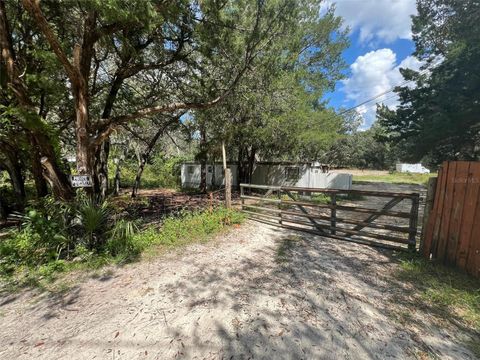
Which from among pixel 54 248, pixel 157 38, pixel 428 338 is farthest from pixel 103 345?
pixel 157 38

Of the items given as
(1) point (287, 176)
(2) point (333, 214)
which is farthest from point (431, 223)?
(1) point (287, 176)

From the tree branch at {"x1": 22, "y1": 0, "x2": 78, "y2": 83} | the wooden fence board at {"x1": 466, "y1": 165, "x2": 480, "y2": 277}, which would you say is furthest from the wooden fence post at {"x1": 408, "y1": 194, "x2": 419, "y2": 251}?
the tree branch at {"x1": 22, "y1": 0, "x2": 78, "y2": 83}

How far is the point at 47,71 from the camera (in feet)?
20.4

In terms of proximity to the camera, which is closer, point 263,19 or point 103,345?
point 103,345

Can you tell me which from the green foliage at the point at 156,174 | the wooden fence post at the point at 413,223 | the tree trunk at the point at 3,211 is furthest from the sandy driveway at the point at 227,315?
the green foliage at the point at 156,174

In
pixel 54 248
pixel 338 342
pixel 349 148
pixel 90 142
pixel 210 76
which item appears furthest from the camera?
pixel 349 148

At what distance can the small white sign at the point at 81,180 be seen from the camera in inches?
176

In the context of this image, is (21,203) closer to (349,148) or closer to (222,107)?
(222,107)

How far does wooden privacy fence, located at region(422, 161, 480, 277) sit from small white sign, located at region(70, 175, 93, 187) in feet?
19.1

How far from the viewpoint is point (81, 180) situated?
4531mm

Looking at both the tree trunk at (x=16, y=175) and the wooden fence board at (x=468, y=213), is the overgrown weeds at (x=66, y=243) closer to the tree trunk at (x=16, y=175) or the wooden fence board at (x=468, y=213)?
the tree trunk at (x=16, y=175)

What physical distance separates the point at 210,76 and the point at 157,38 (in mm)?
1842

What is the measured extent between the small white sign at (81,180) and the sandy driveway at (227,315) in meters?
1.79

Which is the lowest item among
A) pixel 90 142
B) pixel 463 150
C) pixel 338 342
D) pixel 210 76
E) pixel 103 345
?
pixel 103 345
